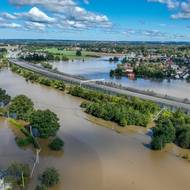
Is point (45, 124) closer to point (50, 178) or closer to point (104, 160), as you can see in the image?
point (104, 160)

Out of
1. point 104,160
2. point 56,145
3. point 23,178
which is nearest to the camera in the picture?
point 23,178

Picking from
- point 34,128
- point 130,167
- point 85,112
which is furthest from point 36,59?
point 130,167

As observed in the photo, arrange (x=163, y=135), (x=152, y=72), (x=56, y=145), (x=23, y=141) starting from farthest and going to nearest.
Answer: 1. (x=152, y=72)
2. (x=163, y=135)
3. (x=23, y=141)
4. (x=56, y=145)

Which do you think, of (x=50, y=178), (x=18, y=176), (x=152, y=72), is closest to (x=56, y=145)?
(x=18, y=176)

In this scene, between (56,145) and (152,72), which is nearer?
(56,145)

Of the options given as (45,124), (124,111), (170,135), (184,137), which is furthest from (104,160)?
(124,111)

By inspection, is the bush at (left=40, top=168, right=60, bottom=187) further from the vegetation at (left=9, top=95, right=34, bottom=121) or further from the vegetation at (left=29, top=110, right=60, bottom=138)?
the vegetation at (left=9, top=95, right=34, bottom=121)

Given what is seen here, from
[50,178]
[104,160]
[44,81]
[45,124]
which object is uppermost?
[45,124]

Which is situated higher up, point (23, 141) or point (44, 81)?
point (23, 141)
